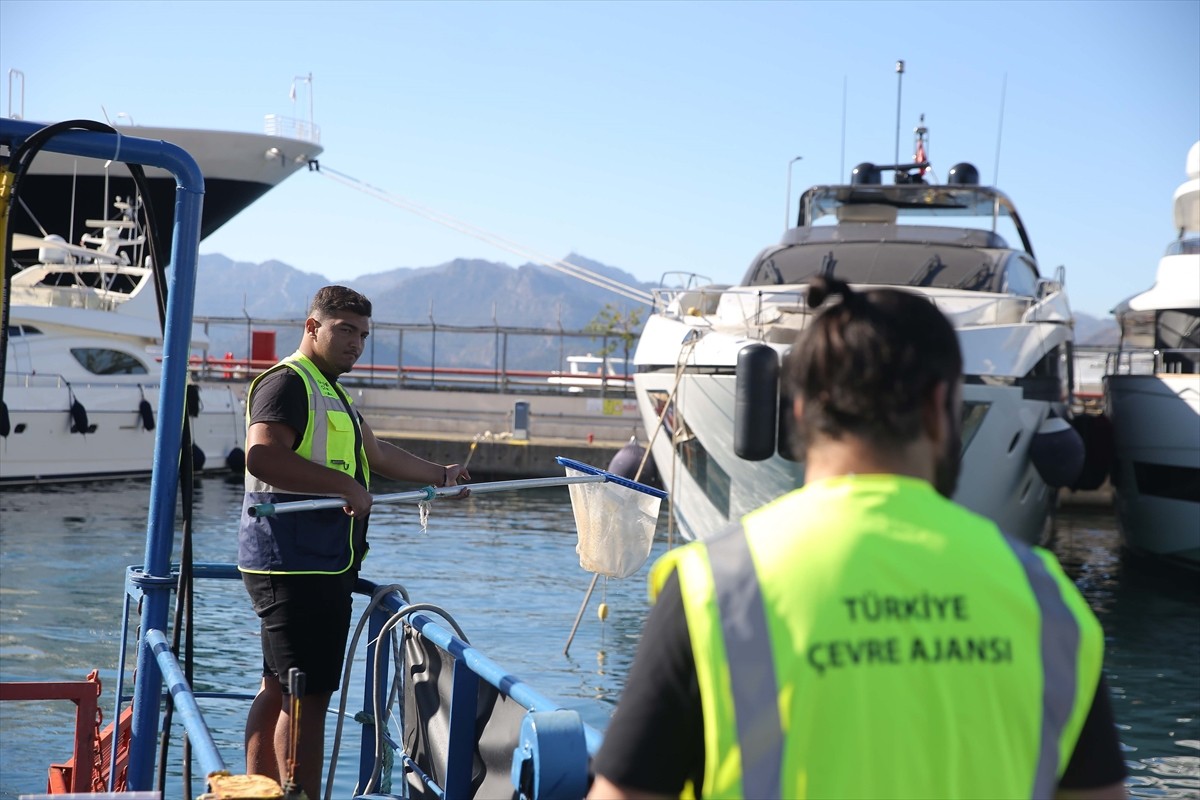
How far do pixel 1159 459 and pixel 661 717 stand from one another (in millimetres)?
14866

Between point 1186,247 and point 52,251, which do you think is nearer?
point 1186,247

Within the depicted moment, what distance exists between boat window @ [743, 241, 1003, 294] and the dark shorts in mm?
9807

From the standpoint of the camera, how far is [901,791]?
154cm

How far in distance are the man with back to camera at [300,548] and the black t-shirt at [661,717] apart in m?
2.64

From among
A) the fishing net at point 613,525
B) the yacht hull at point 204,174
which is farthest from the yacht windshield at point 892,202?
the yacht hull at point 204,174

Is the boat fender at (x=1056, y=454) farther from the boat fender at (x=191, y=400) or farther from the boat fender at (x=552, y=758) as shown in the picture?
the boat fender at (x=552, y=758)

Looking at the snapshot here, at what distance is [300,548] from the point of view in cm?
413

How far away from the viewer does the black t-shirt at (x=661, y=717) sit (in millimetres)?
1528

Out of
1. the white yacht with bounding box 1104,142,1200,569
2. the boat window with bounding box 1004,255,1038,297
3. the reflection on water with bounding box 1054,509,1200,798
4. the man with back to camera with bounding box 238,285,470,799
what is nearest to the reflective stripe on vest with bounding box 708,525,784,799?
the man with back to camera with bounding box 238,285,470,799

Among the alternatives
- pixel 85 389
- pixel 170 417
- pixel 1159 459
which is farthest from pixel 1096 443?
pixel 85 389

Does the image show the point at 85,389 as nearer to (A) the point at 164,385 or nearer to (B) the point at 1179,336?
(B) the point at 1179,336

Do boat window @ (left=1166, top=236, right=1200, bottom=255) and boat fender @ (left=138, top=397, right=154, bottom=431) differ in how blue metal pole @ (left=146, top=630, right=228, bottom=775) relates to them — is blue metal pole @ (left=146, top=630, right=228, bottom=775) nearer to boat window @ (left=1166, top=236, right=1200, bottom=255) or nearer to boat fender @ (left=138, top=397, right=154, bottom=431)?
boat window @ (left=1166, top=236, right=1200, bottom=255)

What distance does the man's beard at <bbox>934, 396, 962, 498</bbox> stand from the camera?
1.63 meters

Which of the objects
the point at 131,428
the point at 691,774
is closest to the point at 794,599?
the point at 691,774
